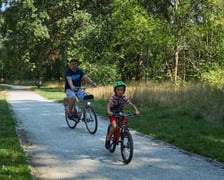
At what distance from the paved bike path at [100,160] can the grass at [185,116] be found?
51 centimetres

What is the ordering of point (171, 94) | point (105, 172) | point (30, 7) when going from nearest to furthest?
1. point (105, 172)
2. point (171, 94)
3. point (30, 7)

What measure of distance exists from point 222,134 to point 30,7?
92.9 ft

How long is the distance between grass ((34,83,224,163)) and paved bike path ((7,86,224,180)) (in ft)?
1.69

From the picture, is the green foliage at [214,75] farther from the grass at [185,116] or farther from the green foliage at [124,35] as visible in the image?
the grass at [185,116]

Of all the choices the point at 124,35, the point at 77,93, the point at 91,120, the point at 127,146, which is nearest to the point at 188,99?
the point at 77,93

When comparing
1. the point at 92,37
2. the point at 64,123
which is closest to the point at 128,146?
the point at 64,123

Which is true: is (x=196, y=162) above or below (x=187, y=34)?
below

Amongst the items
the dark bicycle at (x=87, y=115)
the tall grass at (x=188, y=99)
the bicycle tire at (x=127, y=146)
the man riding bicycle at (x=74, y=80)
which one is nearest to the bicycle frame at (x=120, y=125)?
the bicycle tire at (x=127, y=146)

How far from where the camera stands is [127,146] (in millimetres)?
7258

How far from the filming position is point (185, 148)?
8352 millimetres

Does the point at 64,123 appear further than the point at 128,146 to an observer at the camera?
Yes

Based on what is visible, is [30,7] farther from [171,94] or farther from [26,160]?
[26,160]

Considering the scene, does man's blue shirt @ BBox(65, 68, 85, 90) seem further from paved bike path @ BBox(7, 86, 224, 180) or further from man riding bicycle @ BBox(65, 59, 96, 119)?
paved bike path @ BBox(7, 86, 224, 180)

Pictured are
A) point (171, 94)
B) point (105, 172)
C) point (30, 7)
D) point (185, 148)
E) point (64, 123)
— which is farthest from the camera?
point (30, 7)
